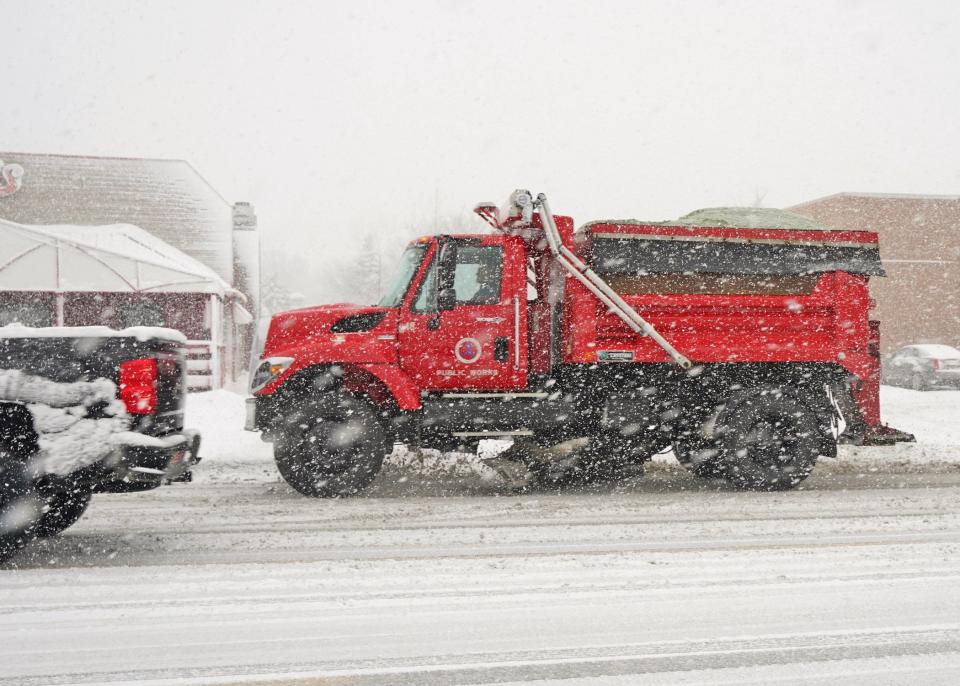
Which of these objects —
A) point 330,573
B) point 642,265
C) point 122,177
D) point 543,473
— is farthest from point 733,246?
point 122,177

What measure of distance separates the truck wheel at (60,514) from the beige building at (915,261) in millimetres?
32706

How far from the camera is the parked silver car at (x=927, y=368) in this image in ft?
80.5

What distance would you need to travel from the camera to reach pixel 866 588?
15.9 feet

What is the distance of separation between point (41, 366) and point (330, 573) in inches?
86.1

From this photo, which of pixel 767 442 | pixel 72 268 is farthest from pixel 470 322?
pixel 72 268

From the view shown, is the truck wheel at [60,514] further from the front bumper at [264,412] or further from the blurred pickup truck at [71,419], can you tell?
the front bumper at [264,412]

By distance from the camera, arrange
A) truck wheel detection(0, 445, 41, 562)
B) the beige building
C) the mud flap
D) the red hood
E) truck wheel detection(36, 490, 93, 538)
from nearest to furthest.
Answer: truck wheel detection(0, 445, 41, 562)
truck wheel detection(36, 490, 93, 538)
the red hood
the mud flap
the beige building

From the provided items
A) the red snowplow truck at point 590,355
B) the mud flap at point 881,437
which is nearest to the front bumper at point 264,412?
the red snowplow truck at point 590,355

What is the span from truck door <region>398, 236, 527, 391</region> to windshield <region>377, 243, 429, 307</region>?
130mm

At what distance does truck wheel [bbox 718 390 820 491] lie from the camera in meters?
8.72

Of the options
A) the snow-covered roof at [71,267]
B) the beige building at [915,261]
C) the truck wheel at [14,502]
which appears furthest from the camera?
the beige building at [915,261]

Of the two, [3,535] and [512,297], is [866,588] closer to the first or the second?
[512,297]

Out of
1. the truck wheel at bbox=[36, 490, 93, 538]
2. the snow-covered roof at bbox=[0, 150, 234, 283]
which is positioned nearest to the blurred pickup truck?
the truck wheel at bbox=[36, 490, 93, 538]

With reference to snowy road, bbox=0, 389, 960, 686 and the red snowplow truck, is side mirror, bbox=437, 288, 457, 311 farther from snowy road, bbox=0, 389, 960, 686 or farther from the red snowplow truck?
snowy road, bbox=0, 389, 960, 686
